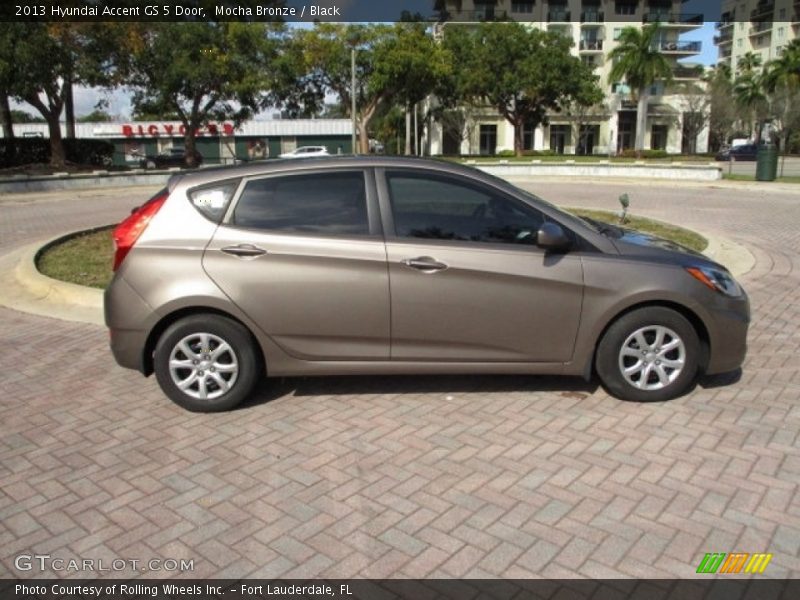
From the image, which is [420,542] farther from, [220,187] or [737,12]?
[737,12]

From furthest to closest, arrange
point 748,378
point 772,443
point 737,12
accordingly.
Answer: point 737,12 → point 748,378 → point 772,443

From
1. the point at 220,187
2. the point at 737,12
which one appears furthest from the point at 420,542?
the point at 737,12

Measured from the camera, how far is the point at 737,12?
311 feet

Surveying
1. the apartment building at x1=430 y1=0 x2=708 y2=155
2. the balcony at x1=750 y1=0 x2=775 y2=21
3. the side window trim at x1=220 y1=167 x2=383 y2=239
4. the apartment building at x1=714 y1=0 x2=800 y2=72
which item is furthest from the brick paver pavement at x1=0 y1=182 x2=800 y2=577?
the balcony at x1=750 y1=0 x2=775 y2=21

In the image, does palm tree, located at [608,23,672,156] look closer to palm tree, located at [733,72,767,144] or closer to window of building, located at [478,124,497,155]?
palm tree, located at [733,72,767,144]

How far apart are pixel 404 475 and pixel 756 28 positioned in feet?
349

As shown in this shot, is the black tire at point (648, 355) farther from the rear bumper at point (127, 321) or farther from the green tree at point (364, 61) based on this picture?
the green tree at point (364, 61)

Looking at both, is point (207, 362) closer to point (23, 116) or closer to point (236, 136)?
point (236, 136)

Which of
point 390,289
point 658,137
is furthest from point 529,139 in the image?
point 390,289

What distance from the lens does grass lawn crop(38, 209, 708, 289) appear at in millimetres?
8344

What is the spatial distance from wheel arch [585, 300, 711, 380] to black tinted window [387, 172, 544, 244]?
0.76 meters

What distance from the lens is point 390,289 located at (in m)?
4.29

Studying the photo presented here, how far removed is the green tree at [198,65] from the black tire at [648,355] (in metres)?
29.1

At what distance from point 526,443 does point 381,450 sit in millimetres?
862
